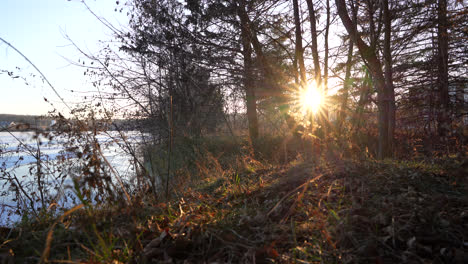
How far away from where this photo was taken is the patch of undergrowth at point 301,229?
1.46 meters

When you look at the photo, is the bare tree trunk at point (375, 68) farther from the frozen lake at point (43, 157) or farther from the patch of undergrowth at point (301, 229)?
the frozen lake at point (43, 157)

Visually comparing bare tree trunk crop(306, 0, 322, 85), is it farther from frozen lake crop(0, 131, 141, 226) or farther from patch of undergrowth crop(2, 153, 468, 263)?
frozen lake crop(0, 131, 141, 226)

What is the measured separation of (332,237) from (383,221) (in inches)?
14.1

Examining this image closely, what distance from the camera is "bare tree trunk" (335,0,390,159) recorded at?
5.18 m

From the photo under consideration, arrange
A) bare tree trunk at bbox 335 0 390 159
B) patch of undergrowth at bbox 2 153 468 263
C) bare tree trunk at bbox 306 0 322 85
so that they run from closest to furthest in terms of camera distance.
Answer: patch of undergrowth at bbox 2 153 468 263, bare tree trunk at bbox 335 0 390 159, bare tree trunk at bbox 306 0 322 85

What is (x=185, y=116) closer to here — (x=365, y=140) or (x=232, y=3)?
(x=232, y=3)

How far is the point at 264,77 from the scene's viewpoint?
731 centimetres

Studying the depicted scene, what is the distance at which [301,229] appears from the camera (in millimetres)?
1712

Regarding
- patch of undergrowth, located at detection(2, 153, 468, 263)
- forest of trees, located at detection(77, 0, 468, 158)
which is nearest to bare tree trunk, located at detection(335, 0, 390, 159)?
forest of trees, located at detection(77, 0, 468, 158)

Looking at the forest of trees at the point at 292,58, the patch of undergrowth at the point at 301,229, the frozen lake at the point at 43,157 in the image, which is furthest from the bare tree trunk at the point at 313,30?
the frozen lake at the point at 43,157

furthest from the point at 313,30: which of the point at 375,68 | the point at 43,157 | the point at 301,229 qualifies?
the point at 43,157

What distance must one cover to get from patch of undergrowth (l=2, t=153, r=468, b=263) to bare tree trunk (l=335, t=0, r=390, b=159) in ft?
11.3

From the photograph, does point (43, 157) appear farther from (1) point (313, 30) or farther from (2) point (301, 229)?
(1) point (313, 30)

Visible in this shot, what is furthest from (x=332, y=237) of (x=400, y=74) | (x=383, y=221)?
(x=400, y=74)
